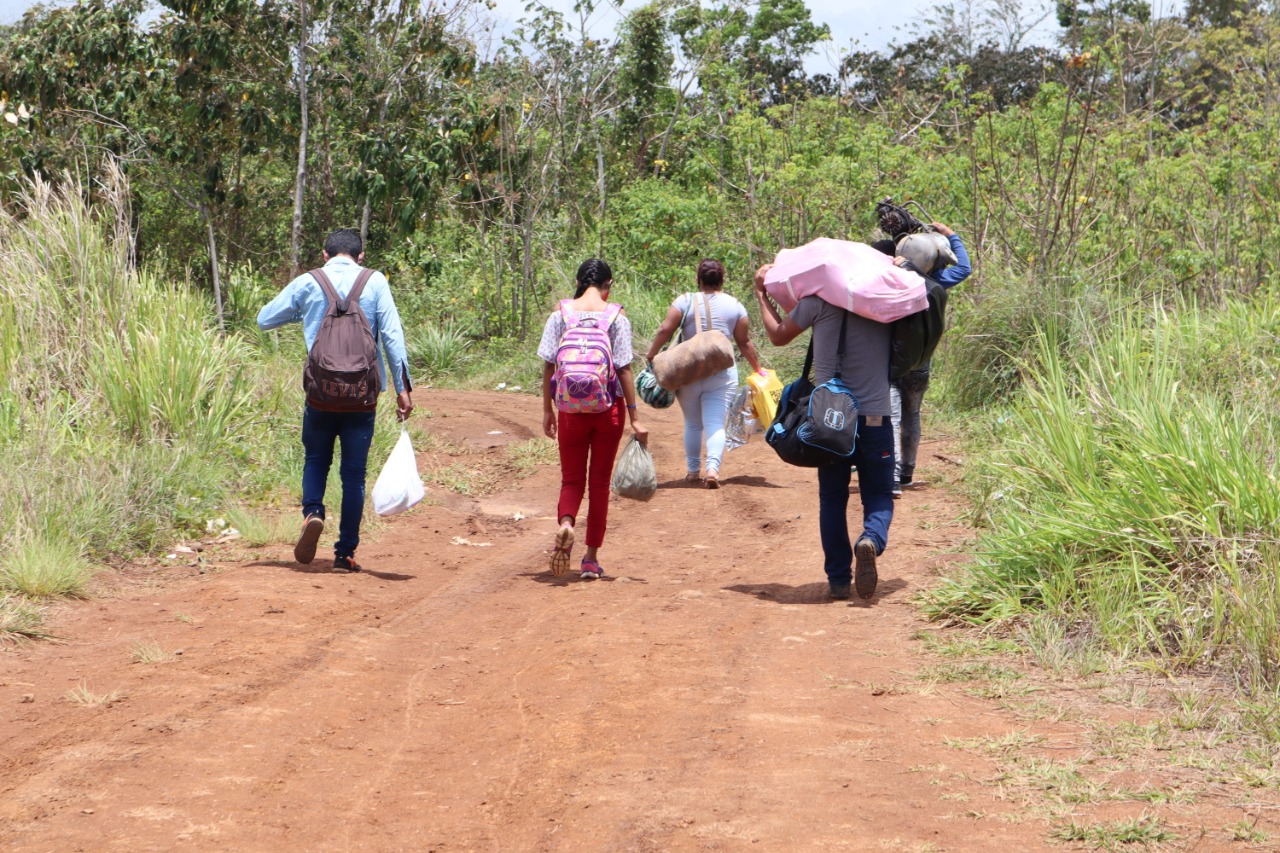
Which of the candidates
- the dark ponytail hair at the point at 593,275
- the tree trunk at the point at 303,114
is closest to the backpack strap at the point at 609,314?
the dark ponytail hair at the point at 593,275

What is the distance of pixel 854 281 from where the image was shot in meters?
6.04

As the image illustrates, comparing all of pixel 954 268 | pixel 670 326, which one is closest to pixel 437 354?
pixel 670 326

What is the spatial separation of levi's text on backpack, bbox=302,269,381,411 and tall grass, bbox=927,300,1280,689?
2.97 metres

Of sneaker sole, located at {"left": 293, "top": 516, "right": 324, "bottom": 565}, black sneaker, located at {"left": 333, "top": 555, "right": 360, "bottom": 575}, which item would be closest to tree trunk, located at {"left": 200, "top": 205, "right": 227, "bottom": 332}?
black sneaker, located at {"left": 333, "top": 555, "right": 360, "bottom": 575}

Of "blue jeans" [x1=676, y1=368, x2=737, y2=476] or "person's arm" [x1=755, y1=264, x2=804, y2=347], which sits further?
"blue jeans" [x1=676, y1=368, x2=737, y2=476]

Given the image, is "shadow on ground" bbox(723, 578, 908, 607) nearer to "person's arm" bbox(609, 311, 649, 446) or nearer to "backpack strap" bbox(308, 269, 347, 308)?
"person's arm" bbox(609, 311, 649, 446)

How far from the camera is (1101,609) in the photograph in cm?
523

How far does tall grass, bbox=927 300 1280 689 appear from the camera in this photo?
4.89 m

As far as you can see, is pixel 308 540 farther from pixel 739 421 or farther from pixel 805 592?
pixel 739 421

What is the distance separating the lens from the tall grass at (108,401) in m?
7.11

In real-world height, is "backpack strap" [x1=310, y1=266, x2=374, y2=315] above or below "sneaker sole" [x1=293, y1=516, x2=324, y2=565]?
above

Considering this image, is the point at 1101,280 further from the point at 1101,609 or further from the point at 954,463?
the point at 1101,609

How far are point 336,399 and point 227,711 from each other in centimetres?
232

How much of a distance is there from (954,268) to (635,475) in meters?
2.22
